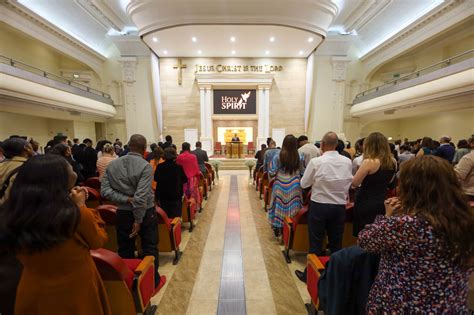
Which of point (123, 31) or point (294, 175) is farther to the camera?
point (123, 31)

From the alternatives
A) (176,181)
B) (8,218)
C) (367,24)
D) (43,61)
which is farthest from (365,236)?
(43,61)

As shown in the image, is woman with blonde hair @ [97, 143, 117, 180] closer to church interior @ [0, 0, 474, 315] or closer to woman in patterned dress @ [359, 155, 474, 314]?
church interior @ [0, 0, 474, 315]

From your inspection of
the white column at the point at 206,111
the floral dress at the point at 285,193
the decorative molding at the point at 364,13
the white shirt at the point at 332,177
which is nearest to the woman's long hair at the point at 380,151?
the white shirt at the point at 332,177

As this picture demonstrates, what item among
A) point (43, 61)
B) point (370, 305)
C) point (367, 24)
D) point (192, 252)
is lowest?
point (192, 252)

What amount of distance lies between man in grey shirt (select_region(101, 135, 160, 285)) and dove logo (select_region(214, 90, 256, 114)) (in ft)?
43.3

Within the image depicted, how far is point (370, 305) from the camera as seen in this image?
114 cm

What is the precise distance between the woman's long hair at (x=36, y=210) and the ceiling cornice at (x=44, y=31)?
11.7 m

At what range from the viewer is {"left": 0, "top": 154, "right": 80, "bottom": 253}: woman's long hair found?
0.96m

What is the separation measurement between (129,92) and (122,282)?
48.5ft

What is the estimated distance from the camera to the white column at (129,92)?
13958 millimetres

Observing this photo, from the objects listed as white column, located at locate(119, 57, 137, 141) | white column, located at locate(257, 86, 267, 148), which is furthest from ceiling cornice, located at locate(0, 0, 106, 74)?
white column, located at locate(257, 86, 267, 148)

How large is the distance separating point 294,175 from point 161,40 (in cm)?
1195

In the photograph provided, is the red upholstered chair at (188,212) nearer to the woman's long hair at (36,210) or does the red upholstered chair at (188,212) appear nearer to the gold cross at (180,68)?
the woman's long hair at (36,210)

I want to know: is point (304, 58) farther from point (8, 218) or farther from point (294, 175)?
point (8, 218)
